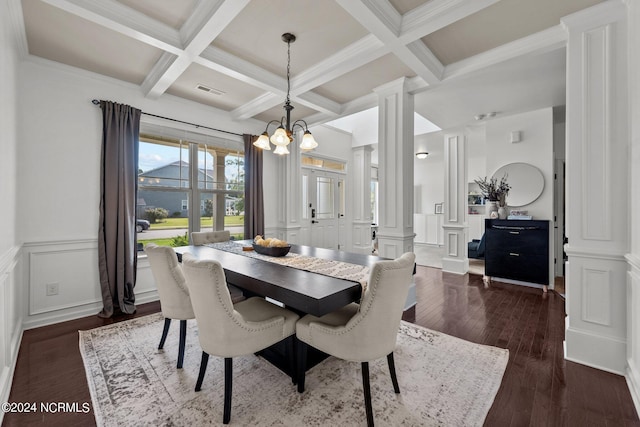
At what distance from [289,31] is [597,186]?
2.75 m

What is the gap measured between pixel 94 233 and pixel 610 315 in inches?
191

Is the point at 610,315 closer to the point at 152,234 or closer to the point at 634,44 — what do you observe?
the point at 634,44

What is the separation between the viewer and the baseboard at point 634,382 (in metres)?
1.67

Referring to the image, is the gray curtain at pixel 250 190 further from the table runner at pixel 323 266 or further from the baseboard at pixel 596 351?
the baseboard at pixel 596 351

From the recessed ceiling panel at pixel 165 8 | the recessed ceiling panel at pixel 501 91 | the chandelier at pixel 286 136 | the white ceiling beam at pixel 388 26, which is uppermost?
the recessed ceiling panel at pixel 165 8

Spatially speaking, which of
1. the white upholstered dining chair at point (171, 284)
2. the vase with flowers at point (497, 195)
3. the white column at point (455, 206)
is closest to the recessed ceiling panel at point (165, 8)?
the white upholstered dining chair at point (171, 284)

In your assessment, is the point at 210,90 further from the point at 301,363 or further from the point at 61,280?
the point at 301,363

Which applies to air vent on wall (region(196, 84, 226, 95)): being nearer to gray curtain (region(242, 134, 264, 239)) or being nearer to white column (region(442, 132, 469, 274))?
gray curtain (region(242, 134, 264, 239))

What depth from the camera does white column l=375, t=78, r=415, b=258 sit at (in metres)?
3.31

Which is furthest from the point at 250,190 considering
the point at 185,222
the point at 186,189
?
the point at 185,222

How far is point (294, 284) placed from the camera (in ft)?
5.43

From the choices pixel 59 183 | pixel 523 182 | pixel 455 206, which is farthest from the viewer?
pixel 455 206

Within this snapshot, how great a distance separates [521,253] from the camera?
3977 millimetres

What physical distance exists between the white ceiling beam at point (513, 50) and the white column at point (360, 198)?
3.63 metres
